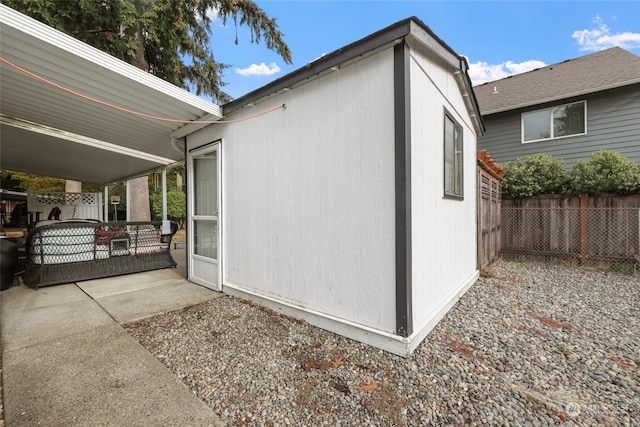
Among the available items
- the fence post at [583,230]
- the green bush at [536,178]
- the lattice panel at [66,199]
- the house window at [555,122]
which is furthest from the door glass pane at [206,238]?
the house window at [555,122]

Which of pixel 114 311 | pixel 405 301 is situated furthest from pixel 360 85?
pixel 114 311

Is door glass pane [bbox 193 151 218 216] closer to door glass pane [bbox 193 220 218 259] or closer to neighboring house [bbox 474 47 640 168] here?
door glass pane [bbox 193 220 218 259]

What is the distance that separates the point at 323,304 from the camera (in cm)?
284

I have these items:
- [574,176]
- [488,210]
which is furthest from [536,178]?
[488,210]

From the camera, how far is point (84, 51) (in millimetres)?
2676

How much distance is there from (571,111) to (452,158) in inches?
273

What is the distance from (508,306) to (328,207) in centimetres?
272

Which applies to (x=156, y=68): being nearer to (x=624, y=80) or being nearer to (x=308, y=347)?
(x=308, y=347)

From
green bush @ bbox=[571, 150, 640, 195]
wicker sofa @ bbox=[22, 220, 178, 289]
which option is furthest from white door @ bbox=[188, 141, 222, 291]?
green bush @ bbox=[571, 150, 640, 195]

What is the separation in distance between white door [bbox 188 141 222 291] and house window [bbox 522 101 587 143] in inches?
347

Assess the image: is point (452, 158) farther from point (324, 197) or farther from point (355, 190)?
point (324, 197)

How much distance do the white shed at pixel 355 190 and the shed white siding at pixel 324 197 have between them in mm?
12

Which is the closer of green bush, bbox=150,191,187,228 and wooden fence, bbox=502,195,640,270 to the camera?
wooden fence, bbox=502,195,640,270

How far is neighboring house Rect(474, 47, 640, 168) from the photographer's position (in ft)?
22.7
